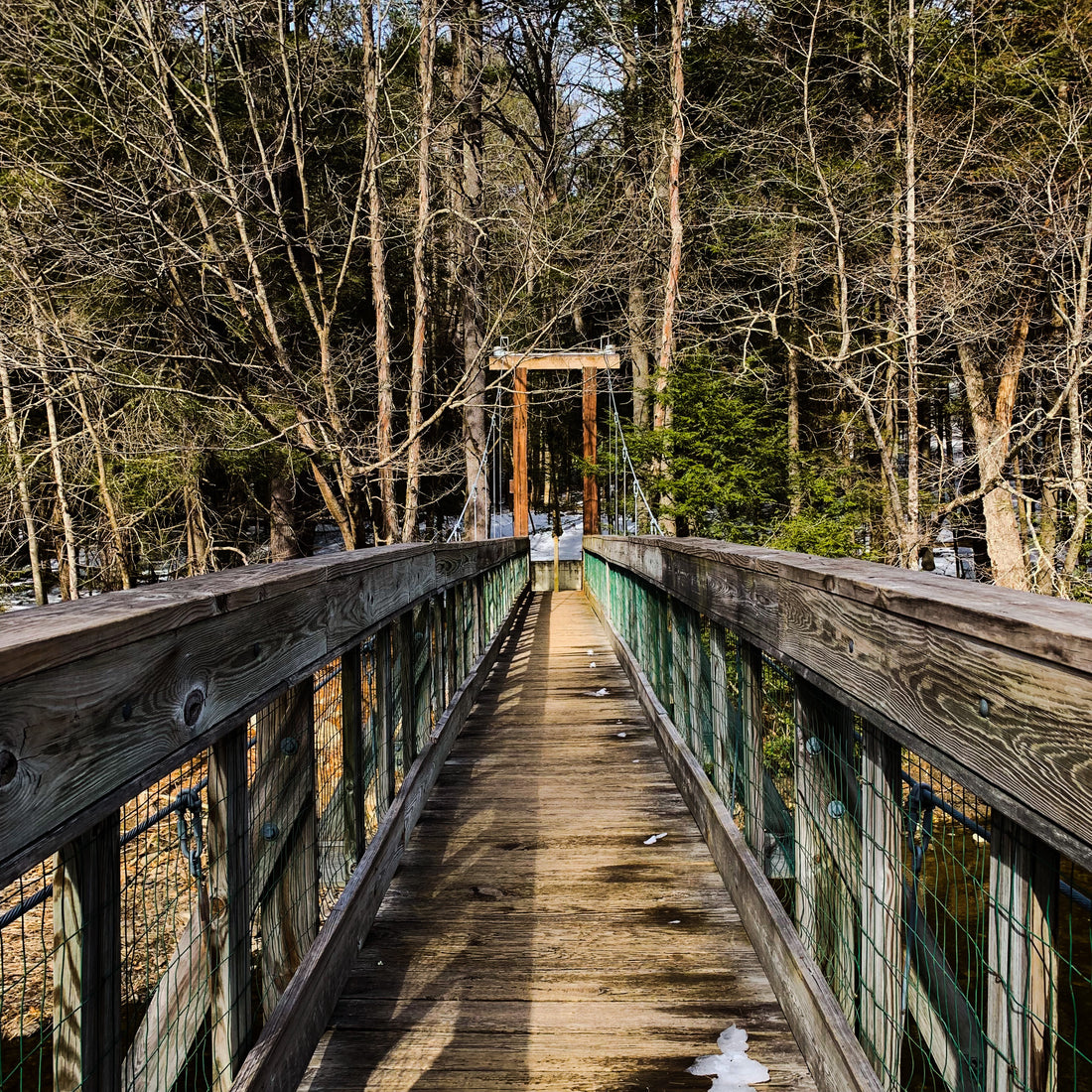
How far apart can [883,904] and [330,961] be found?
3.77 feet

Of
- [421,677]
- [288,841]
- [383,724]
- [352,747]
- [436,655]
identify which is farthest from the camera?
[436,655]

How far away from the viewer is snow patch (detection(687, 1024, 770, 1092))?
1576 mm

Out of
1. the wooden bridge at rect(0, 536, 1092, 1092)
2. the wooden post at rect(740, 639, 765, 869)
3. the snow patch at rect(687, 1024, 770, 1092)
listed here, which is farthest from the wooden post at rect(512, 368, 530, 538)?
the snow patch at rect(687, 1024, 770, 1092)

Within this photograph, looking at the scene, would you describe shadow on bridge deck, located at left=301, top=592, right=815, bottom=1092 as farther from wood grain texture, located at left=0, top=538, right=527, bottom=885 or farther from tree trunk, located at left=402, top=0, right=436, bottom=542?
tree trunk, located at left=402, top=0, right=436, bottom=542

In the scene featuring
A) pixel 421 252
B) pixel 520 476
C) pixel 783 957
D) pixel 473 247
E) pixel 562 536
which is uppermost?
pixel 473 247

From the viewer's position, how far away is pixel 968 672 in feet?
3.19

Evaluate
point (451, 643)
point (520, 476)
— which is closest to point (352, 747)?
point (451, 643)

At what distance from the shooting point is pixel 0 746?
717 millimetres

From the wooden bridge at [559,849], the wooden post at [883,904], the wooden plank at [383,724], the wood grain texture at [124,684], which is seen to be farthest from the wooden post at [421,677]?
the wooden post at [883,904]

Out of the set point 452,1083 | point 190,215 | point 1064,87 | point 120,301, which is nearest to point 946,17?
point 1064,87

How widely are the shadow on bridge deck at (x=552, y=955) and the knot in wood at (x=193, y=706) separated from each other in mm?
919

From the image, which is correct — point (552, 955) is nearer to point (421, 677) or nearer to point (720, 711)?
point (720, 711)

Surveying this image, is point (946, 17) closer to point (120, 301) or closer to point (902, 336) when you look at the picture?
point (902, 336)

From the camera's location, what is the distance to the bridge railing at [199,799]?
825mm
